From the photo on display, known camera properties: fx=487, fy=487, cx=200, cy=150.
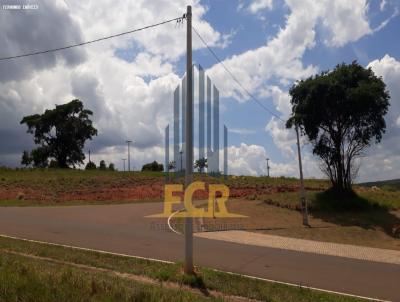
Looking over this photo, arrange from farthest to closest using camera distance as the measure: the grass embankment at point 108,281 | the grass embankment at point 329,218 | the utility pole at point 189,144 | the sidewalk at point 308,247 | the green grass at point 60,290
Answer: the grass embankment at point 329,218
the sidewalk at point 308,247
the utility pole at point 189,144
the grass embankment at point 108,281
the green grass at point 60,290

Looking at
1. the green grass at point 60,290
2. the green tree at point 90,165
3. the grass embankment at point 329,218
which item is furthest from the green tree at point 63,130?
the green grass at point 60,290

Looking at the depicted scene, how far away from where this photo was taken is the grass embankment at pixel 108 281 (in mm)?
7527

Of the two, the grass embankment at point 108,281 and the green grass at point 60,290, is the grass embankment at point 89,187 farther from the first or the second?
the green grass at point 60,290

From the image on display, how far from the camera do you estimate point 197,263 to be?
13234 mm

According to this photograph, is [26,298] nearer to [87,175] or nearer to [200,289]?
[200,289]

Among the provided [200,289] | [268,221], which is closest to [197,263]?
[200,289]

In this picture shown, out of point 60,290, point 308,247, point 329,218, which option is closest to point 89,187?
point 329,218

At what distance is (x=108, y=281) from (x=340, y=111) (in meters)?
26.6

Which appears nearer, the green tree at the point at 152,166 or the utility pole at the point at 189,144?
the utility pole at the point at 189,144

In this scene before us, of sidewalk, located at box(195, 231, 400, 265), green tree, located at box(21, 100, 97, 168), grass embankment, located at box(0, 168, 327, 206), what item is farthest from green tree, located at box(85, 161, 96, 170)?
sidewalk, located at box(195, 231, 400, 265)

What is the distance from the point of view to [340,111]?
1299 inches

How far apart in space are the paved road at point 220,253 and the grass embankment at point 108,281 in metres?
1.27

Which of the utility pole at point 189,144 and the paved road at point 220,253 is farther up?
the utility pole at point 189,144

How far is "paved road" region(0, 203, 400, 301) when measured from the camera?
38.6 ft
